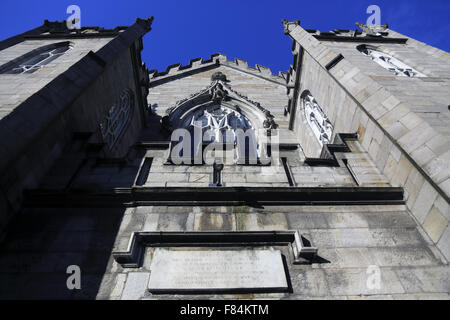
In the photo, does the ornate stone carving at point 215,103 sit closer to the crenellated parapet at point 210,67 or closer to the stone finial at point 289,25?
the stone finial at point 289,25

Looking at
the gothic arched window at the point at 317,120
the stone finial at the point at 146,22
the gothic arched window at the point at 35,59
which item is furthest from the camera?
the stone finial at the point at 146,22

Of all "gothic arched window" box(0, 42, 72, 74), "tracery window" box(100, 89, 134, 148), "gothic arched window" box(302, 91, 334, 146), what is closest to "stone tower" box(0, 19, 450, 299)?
"gothic arched window" box(0, 42, 72, 74)

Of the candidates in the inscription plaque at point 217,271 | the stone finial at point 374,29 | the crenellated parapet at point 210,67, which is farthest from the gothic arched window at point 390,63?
the inscription plaque at point 217,271

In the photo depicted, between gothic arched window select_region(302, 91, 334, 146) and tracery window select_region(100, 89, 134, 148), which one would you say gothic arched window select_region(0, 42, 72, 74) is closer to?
tracery window select_region(100, 89, 134, 148)

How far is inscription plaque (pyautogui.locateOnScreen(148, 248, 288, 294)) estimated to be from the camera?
440 centimetres

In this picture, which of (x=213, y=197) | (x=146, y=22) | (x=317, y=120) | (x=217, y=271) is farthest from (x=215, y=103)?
(x=217, y=271)

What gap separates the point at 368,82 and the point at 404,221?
3797mm

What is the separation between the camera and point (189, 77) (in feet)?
62.4

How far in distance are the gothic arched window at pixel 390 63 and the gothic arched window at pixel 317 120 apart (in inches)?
109

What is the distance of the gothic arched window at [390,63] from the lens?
10.1 m

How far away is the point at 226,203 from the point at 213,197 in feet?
0.96
